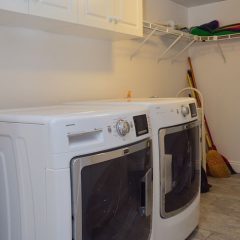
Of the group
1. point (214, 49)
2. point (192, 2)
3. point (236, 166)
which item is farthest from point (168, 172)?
point (192, 2)

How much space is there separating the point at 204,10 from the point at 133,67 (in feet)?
5.13

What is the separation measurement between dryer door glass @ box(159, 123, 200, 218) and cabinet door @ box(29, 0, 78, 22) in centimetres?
89

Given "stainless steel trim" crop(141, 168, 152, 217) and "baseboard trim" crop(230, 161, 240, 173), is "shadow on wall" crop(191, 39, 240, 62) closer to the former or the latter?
"baseboard trim" crop(230, 161, 240, 173)

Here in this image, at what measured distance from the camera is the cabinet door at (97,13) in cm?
205

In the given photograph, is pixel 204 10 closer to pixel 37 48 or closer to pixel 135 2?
pixel 135 2

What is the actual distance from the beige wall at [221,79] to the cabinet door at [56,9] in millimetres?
2609

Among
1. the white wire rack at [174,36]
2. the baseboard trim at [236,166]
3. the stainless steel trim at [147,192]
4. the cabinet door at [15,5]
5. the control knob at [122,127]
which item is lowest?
the baseboard trim at [236,166]

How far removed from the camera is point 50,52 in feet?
7.80

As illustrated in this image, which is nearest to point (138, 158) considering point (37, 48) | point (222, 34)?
point (37, 48)

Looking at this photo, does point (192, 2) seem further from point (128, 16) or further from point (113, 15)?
point (113, 15)

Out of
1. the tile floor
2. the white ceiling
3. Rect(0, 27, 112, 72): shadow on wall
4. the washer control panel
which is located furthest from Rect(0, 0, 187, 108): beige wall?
the tile floor

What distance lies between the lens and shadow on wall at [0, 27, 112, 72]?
2.11 meters

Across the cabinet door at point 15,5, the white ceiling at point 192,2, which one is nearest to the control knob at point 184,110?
the cabinet door at point 15,5

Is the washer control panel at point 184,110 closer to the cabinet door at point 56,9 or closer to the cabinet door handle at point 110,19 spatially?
the cabinet door handle at point 110,19
